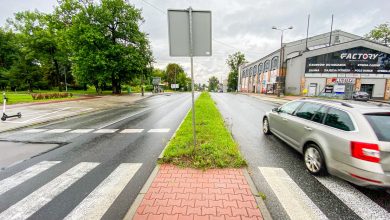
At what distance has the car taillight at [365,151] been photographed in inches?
115

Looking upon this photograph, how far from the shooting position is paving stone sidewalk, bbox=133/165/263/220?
8.71 ft

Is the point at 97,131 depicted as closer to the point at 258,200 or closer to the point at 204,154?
the point at 204,154

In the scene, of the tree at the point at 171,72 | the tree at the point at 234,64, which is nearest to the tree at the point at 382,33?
the tree at the point at 234,64

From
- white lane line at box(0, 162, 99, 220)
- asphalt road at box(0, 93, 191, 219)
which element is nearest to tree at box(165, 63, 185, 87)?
asphalt road at box(0, 93, 191, 219)

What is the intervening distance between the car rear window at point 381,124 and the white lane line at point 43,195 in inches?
218

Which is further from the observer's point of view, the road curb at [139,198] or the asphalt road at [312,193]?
the asphalt road at [312,193]

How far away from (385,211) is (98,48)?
105 ft

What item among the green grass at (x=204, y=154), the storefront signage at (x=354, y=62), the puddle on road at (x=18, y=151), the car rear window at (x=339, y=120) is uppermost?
the storefront signage at (x=354, y=62)

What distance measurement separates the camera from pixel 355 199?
3.09 m

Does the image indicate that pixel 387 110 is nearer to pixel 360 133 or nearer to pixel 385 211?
pixel 360 133

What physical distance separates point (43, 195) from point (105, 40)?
1154 inches

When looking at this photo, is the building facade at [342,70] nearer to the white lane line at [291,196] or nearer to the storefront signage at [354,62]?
the storefront signage at [354,62]

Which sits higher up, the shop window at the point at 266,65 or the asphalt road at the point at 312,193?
the shop window at the point at 266,65

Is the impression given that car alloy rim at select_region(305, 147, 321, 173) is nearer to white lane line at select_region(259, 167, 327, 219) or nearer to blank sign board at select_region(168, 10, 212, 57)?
white lane line at select_region(259, 167, 327, 219)
